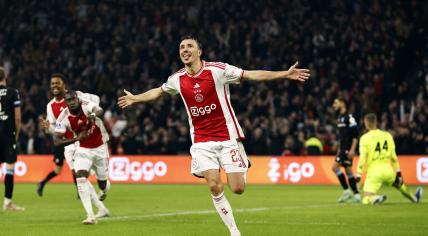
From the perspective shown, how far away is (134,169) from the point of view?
30625 millimetres

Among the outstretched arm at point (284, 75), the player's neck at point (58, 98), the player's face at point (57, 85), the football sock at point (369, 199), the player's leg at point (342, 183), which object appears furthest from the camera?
the player's leg at point (342, 183)

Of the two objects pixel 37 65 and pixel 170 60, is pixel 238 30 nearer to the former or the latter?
pixel 170 60

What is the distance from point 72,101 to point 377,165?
6.94m

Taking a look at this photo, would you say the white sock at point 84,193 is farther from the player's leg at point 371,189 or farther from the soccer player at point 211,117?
the player's leg at point 371,189

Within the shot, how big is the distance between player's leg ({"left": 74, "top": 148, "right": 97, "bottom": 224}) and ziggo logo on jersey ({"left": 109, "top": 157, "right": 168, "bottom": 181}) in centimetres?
1518

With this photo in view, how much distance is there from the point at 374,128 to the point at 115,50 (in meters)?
20.0

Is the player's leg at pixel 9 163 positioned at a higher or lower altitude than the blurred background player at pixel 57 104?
lower

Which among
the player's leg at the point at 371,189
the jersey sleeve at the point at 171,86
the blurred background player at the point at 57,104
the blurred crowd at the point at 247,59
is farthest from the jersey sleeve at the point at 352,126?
the jersey sleeve at the point at 171,86

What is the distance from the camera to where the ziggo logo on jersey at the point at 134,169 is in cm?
3036

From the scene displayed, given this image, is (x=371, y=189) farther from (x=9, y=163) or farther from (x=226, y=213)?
(x=226, y=213)

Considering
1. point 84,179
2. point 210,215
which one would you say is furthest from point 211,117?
point 210,215

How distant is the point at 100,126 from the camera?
15492mm

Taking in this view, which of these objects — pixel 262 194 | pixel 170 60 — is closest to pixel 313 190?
pixel 262 194

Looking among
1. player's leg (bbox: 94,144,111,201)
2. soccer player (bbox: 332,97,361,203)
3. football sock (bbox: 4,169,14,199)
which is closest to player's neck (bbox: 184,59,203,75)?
player's leg (bbox: 94,144,111,201)
